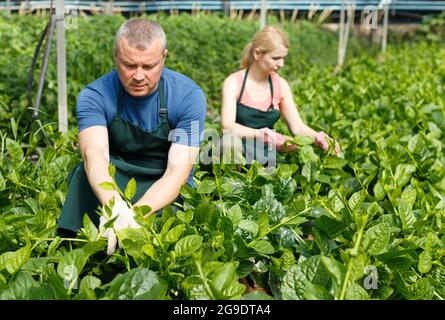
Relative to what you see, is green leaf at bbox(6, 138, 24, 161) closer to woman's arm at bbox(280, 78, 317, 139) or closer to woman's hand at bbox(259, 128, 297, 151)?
woman's hand at bbox(259, 128, 297, 151)

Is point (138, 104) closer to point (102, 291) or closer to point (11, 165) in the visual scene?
point (11, 165)

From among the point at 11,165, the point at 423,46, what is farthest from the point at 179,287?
the point at 423,46

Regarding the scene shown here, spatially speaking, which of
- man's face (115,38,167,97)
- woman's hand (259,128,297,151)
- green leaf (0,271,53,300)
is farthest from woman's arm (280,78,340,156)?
green leaf (0,271,53,300)

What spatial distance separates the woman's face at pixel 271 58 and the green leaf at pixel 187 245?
7.18 ft

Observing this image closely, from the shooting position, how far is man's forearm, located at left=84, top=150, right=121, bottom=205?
2703mm

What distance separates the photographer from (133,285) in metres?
1.93

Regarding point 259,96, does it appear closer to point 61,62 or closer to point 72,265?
point 61,62

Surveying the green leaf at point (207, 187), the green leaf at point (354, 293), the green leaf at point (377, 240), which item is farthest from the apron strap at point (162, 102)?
the green leaf at point (354, 293)

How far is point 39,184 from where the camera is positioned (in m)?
3.20

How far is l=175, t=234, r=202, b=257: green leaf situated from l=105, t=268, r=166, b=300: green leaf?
26cm

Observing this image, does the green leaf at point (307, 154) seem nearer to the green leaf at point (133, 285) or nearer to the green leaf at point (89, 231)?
the green leaf at point (89, 231)

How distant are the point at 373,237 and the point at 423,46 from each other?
43.8ft

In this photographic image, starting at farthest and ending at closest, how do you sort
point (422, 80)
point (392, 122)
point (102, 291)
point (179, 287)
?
point (422, 80), point (392, 122), point (179, 287), point (102, 291)

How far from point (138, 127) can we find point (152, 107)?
10cm
